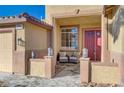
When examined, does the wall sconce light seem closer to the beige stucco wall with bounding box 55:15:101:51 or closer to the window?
the beige stucco wall with bounding box 55:15:101:51

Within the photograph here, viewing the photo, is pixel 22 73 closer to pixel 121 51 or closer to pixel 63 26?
pixel 121 51

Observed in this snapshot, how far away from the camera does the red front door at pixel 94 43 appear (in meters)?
12.5

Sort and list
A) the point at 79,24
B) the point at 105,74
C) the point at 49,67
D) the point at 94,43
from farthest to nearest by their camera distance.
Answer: the point at 79,24, the point at 94,43, the point at 49,67, the point at 105,74

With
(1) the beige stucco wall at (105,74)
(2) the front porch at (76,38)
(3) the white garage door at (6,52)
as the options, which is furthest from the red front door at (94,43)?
(3) the white garage door at (6,52)

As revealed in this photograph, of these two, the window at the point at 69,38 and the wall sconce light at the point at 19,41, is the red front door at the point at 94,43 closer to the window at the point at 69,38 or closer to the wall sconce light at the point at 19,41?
the window at the point at 69,38

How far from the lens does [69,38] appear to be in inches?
519

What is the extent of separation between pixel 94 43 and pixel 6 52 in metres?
6.98

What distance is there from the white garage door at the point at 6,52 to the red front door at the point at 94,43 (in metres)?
6.59

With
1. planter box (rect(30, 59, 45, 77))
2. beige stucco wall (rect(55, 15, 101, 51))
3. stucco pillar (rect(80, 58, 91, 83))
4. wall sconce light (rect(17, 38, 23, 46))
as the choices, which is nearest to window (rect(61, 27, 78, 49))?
beige stucco wall (rect(55, 15, 101, 51))

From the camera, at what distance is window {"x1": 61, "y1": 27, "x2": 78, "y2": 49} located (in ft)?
42.6

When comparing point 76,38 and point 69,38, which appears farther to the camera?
point 69,38

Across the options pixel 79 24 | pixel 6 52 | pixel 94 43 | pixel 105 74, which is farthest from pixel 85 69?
pixel 79 24

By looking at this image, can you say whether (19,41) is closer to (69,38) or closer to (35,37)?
(35,37)

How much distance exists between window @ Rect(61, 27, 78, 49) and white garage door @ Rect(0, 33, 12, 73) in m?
5.80
